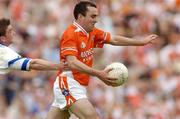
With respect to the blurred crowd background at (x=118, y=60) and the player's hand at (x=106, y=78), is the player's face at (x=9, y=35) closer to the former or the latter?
the player's hand at (x=106, y=78)

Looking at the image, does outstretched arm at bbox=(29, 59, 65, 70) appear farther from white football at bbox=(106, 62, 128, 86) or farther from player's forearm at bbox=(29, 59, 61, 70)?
white football at bbox=(106, 62, 128, 86)

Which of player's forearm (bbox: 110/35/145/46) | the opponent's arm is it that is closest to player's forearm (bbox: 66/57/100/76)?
the opponent's arm

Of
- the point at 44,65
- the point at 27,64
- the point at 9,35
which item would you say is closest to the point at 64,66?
the point at 44,65

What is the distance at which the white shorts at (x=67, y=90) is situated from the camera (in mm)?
13148

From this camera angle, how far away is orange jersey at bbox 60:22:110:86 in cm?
1285

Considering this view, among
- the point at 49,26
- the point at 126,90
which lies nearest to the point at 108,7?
the point at 49,26

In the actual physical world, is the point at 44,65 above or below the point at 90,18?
below

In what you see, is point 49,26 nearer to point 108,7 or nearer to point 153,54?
point 108,7

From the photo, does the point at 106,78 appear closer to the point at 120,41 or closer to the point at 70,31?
the point at 70,31

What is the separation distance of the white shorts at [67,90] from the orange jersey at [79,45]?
8 cm

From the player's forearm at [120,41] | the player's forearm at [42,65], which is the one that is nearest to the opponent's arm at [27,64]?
the player's forearm at [42,65]

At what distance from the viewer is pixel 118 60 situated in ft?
65.9

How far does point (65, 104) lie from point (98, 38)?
1.06m

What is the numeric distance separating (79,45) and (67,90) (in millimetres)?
669
